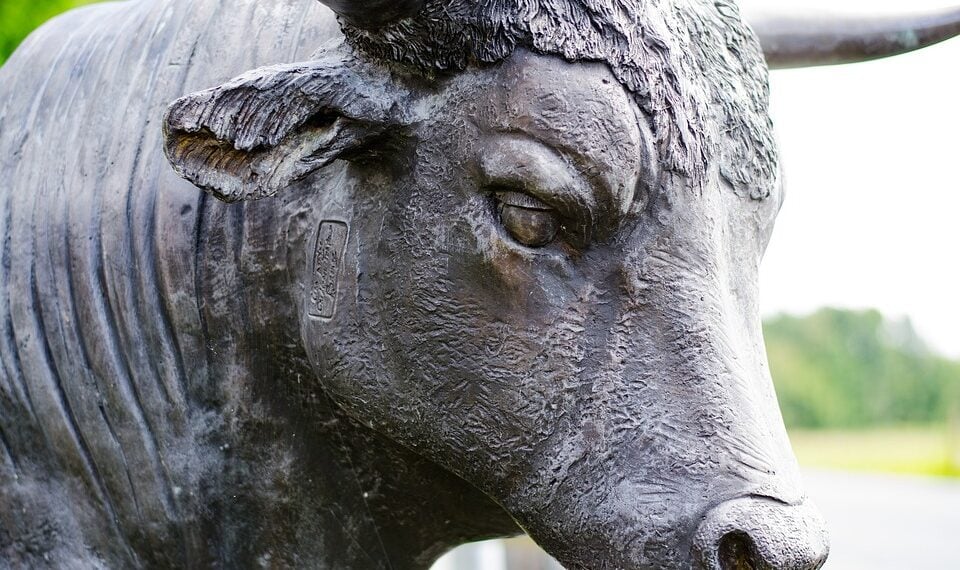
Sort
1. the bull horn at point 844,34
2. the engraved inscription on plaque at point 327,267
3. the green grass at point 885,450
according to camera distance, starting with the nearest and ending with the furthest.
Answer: the engraved inscription on plaque at point 327,267, the bull horn at point 844,34, the green grass at point 885,450

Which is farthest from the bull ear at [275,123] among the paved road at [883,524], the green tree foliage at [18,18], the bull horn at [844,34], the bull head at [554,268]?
the paved road at [883,524]

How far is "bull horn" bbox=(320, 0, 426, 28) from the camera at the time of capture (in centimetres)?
146

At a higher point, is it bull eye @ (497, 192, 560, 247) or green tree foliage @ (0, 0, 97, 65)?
bull eye @ (497, 192, 560, 247)

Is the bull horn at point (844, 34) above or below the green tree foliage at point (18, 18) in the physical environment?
above

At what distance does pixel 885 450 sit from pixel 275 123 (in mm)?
19903

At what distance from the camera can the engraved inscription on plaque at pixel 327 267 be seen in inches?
67.1

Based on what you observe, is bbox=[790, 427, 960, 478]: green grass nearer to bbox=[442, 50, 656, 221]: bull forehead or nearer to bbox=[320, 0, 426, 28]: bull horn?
bbox=[442, 50, 656, 221]: bull forehead

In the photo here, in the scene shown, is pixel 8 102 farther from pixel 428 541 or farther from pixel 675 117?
pixel 675 117

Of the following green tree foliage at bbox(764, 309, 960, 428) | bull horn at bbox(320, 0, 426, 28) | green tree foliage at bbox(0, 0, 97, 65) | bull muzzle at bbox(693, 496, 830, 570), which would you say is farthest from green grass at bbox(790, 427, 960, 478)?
bull horn at bbox(320, 0, 426, 28)

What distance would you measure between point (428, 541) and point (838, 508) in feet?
38.4

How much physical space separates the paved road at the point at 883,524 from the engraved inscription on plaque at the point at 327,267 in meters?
4.54

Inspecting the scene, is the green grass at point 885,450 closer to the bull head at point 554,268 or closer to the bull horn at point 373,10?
the bull head at point 554,268

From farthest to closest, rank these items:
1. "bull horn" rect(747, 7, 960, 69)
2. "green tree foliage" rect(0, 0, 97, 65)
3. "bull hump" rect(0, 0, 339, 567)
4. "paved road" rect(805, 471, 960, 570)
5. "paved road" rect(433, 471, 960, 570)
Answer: "paved road" rect(805, 471, 960, 570) → "paved road" rect(433, 471, 960, 570) → "green tree foliage" rect(0, 0, 97, 65) → "bull horn" rect(747, 7, 960, 69) → "bull hump" rect(0, 0, 339, 567)

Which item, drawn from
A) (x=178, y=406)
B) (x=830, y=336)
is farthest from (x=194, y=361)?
(x=830, y=336)
